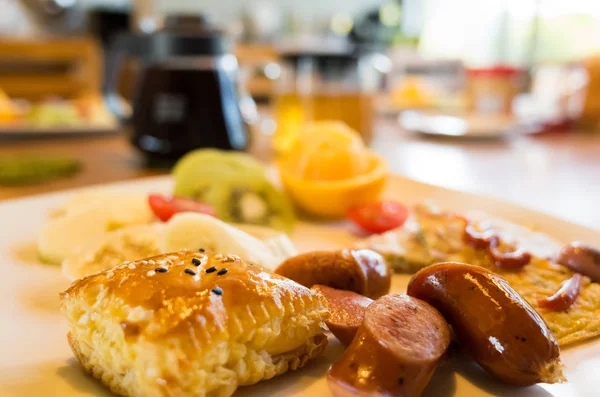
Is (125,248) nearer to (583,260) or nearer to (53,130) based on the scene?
(583,260)

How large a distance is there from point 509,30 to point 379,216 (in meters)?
13.0

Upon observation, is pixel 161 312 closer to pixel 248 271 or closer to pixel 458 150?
pixel 248 271

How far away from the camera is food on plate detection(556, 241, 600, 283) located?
1.53m

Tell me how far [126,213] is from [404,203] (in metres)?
1.23

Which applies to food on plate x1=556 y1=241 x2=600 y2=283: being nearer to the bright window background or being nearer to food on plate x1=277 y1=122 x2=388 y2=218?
food on plate x1=277 y1=122 x2=388 y2=218

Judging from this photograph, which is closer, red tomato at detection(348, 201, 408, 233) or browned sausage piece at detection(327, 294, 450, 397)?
browned sausage piece at detection(327, 294, 450, 397)

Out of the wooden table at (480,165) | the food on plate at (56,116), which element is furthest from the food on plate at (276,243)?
the food on plate at (56,116)

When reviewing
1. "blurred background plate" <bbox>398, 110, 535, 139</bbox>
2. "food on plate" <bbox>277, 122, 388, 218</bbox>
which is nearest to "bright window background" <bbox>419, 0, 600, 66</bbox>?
"blurred background plate" <bbox>398, 110, 535, 139</bbox>

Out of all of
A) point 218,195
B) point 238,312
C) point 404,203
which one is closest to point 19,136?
point 218,195

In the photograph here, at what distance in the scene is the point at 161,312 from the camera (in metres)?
1.03

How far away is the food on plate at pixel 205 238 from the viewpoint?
161 cm

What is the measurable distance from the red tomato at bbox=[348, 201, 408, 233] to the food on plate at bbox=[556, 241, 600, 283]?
0.72 metres

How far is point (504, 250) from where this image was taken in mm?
1699

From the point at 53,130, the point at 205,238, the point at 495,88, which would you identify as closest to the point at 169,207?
the point at 205,238
